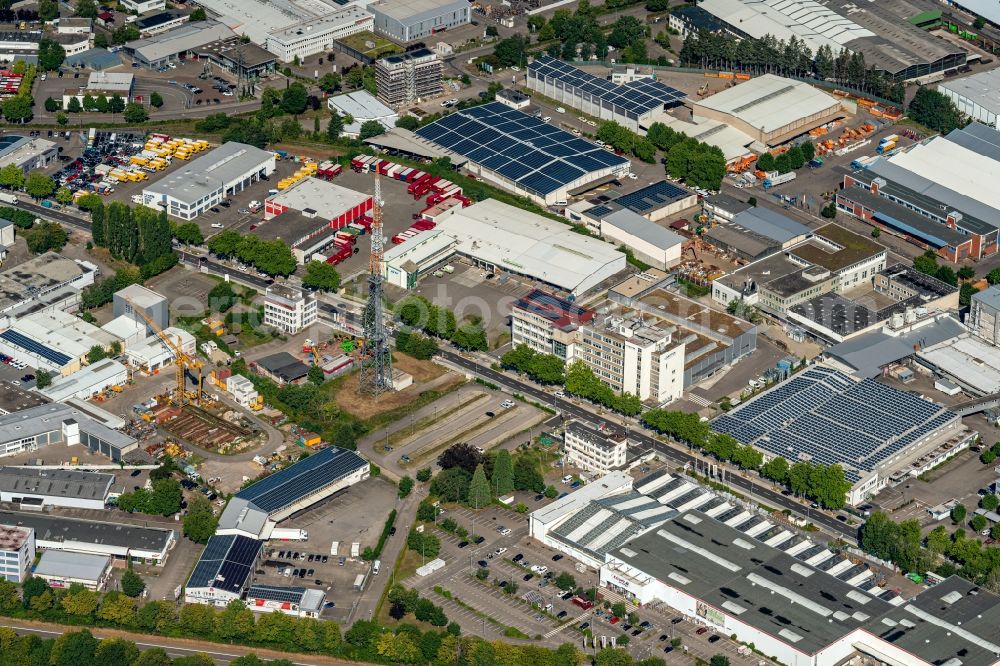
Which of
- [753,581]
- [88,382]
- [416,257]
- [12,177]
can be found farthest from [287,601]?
[12,177]

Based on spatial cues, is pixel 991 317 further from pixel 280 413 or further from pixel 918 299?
pixel 280 413

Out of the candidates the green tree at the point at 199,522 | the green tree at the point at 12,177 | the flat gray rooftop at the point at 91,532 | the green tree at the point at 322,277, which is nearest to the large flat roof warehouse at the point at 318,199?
the green tree at the point at 322,277

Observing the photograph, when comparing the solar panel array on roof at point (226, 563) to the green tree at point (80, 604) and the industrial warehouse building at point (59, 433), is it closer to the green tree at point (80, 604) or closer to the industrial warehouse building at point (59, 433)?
the green tree at point (80, 604)

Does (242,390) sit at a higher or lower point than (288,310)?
lower

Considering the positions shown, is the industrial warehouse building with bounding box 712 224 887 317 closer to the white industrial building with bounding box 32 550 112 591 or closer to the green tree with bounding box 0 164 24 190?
the white industrial building with bounding box 32 550 112 591

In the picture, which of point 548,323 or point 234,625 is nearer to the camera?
point 234,625

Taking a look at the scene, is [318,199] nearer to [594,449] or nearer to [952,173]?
[594,449]

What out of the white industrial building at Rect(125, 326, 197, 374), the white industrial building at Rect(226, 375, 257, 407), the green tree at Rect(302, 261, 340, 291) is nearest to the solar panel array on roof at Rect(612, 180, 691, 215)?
the green tree at Rect(302, 261, 340, 291)
